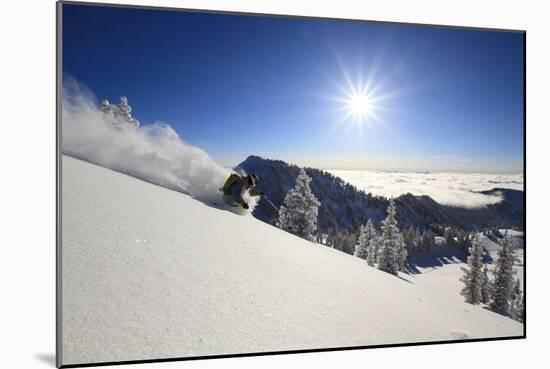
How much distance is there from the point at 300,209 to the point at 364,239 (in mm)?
1184

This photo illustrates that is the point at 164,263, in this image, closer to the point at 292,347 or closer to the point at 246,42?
the point at 292,347

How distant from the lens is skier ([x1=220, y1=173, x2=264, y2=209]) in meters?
5.97

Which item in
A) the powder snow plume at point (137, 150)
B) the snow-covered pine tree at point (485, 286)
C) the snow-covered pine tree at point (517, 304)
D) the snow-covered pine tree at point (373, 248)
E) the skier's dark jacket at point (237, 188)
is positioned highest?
the powder snow plume at point (137, 150)

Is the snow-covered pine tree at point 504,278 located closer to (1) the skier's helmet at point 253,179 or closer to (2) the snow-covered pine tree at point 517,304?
(2) the snow-covered pine tree at point 517,304

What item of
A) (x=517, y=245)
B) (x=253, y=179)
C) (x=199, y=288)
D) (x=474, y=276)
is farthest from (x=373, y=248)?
(x=199, y=288)

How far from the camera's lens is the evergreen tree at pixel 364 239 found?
638cm

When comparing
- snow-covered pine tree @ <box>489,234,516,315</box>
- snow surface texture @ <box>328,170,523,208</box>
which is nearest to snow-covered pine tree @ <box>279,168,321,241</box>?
snow surface texture @ <box>328,170,523,208</box>

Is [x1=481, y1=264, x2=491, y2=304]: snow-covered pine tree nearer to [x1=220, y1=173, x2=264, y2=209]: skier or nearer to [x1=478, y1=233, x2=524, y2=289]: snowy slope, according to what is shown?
[x1=478, y1=233, x2=524, y2=289]: snowy slope

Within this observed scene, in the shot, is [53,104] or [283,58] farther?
[283,58]

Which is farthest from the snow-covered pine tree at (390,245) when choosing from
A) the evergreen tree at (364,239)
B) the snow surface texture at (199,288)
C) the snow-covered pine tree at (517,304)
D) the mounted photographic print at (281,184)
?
the snow-covered pine tree at (517,304)

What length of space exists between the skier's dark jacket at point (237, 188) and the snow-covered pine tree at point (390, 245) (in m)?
1.97

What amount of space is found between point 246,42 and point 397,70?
2.20m

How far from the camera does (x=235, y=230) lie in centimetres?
590
